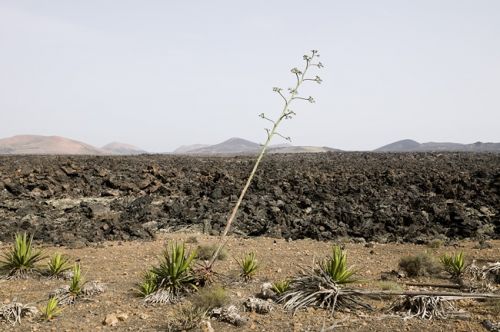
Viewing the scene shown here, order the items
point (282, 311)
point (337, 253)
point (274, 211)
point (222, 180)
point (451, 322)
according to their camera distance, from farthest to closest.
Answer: point (222, 180), point (274, 211), point (337, 253), point (282, 311), point (451, 322)

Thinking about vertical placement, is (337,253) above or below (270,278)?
above

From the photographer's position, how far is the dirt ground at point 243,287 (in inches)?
233

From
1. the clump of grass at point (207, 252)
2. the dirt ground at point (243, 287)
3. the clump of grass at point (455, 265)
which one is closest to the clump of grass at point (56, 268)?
the dirt ground at point (243, 287)

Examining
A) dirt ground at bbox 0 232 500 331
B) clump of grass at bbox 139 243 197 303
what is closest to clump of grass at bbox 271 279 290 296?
dirt ground at bbox 0 232 500 331

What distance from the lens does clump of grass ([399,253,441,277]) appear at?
8.45m

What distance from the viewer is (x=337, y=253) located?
6.84 metres

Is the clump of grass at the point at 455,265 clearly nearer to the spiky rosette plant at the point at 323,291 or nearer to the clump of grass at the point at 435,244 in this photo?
the spiky rosette plant at the point at 323,291

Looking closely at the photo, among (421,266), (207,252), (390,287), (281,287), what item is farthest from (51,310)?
(421,266)

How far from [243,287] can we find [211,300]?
4.82 feet

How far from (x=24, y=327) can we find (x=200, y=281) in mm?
2553

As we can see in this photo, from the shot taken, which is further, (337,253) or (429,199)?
(429,199)

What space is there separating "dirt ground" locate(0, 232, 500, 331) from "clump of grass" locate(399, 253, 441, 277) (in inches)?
8.2

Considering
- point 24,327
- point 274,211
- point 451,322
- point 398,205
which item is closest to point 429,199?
point 398,205

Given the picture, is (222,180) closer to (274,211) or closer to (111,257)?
(274,211)
